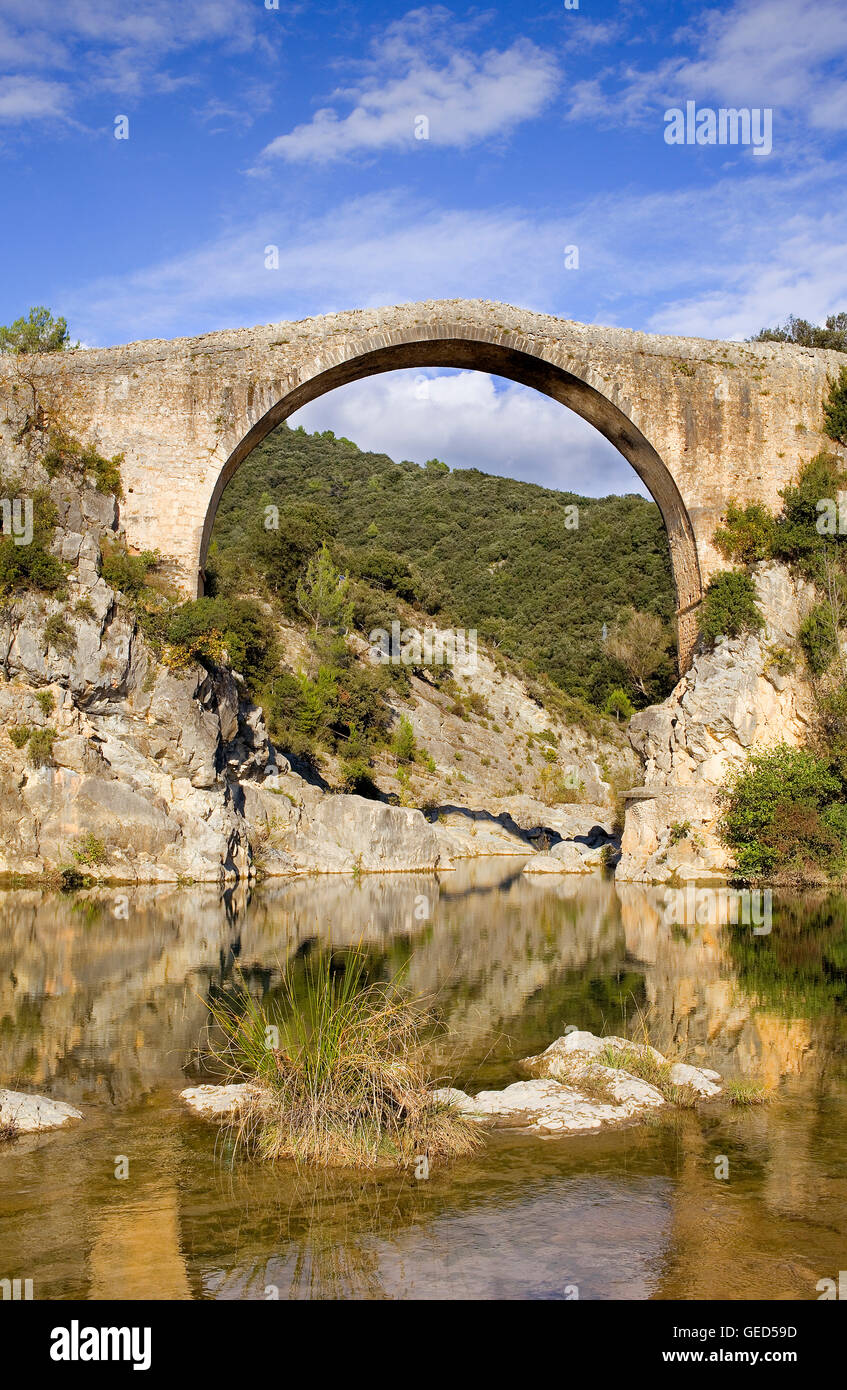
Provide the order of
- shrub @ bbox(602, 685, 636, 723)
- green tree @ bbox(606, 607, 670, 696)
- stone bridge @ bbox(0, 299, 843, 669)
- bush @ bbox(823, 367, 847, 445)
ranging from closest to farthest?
stone bridge @ bbox(0, 299, 843, 669) < bush @ bbox(823, 367, 847, 445) < green tree @ bbox(606, 607, 670, 696) < shrub @ bbox(602, 685, 636, 723)

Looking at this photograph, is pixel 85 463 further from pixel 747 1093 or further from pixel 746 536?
pixel 747 1093

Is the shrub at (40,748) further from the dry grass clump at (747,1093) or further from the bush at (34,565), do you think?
the dry grass clump at (747,1093)

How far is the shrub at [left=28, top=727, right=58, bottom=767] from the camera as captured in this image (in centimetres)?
1789

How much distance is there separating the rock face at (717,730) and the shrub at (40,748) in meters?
10.7

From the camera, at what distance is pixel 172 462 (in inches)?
806

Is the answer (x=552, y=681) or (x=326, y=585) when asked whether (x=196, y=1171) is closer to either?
(x=326, y=585)

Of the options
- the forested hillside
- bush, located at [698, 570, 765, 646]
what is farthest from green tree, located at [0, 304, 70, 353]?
bush, located at [698, 570, 765, 646]

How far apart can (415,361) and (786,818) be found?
11253 mm

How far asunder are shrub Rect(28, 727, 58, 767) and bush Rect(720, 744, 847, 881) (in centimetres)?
1185

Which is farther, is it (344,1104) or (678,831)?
(678,831)

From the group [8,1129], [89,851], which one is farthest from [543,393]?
[8,1129]

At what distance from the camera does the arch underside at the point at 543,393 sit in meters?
20.7

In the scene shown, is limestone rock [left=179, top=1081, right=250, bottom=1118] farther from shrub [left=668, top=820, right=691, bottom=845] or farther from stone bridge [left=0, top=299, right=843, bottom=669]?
stone bridge [left=0, top=299, right=843, bottom=669]

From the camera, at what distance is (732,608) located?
2014 cm
